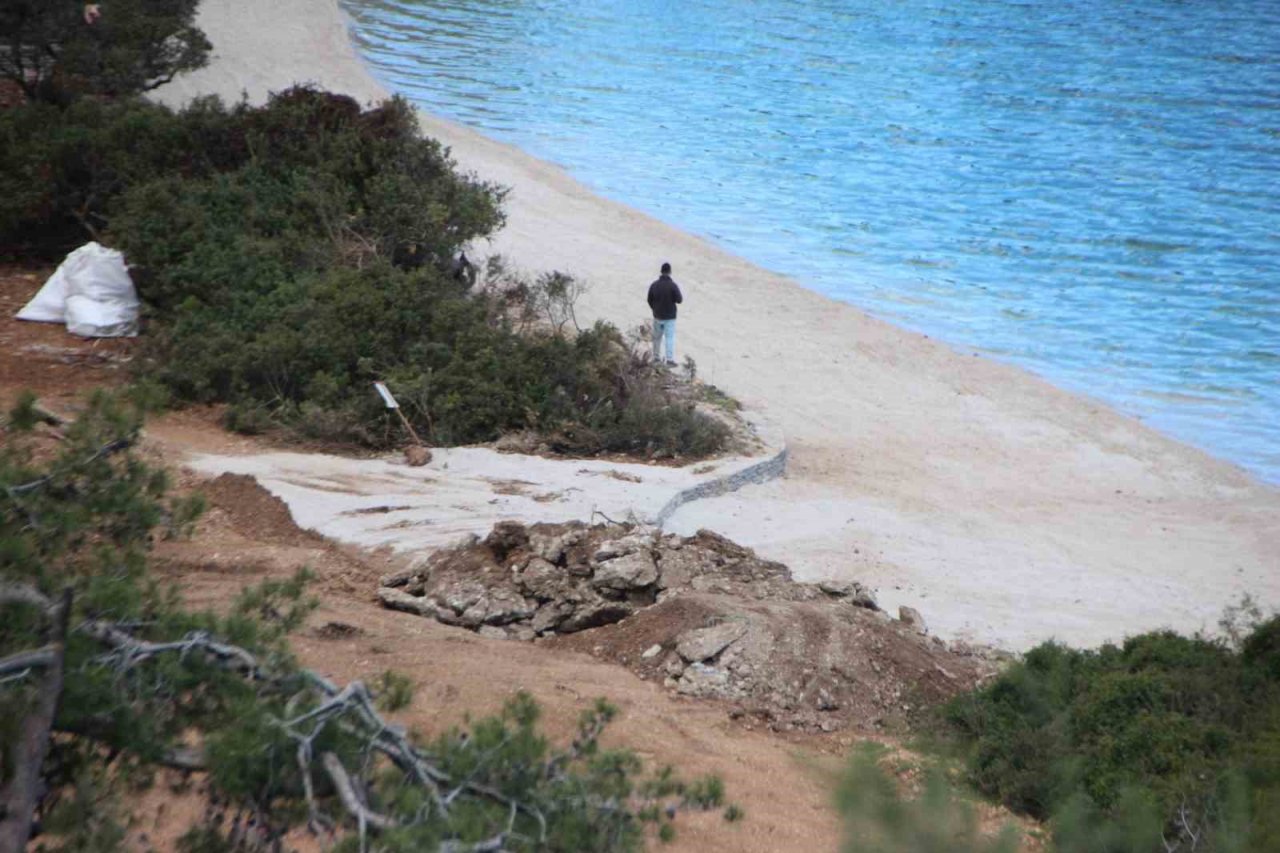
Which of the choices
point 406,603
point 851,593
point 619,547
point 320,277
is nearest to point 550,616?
point 619,547

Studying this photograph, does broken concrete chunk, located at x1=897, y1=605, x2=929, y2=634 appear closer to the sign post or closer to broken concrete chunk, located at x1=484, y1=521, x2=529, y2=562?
broken concrete chunk, located at x1=484, y1=521, x2=529, y2=562

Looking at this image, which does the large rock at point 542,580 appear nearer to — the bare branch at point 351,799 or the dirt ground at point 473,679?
the dirt ground at point 473,679

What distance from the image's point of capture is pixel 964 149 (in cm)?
4478

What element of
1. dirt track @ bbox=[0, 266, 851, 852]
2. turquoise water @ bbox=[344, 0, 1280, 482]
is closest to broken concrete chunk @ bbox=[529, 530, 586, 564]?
dirt track @ bbox=[0, 266, 851, 852]

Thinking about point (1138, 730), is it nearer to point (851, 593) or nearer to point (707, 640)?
Answer: point (707, 640)

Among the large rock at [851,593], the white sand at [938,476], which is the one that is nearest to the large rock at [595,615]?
the large rock at [851,593]

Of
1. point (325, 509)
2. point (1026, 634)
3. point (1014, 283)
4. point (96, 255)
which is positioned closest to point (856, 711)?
point (1026, 634)

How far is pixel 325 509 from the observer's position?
11188mm

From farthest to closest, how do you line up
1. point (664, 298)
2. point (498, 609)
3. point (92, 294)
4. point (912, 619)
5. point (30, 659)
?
point (664, 298), point (92, 294), point (912, 619), point (498, 609), point (30, 659)

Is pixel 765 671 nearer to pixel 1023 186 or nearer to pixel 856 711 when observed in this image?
pixel 856 711

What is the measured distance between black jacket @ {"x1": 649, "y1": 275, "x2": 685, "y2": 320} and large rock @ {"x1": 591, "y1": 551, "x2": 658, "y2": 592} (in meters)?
8.63

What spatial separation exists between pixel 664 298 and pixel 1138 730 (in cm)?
1112

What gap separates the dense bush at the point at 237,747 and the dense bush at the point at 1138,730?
3.34 meters

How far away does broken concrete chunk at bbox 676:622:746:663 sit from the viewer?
351 inches
